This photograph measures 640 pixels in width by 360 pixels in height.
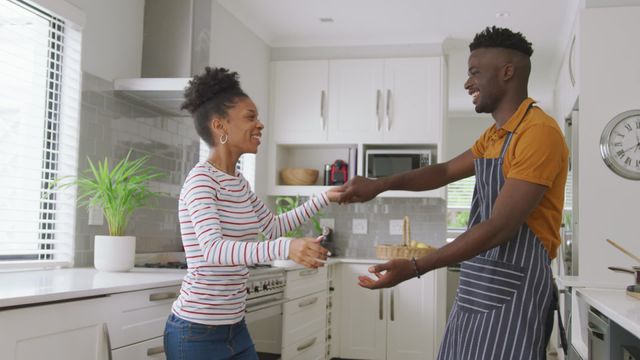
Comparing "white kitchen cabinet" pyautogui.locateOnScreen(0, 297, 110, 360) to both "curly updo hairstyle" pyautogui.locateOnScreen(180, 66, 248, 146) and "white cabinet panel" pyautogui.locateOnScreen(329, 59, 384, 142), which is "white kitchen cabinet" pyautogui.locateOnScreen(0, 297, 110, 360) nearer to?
"curly updo hairstyle" pyautogui.locateOnScreen(180, 66, 248, 146)

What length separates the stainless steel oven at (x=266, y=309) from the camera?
3.50 meters

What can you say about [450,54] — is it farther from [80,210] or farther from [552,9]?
[80,210]

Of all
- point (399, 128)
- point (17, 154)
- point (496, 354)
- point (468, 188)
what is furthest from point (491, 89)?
point (468, 188)

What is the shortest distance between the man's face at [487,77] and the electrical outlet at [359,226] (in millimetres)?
4057

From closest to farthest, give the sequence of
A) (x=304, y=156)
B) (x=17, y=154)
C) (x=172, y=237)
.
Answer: (x=17, y=154), (x=172, y=237), (x=304, y=156)

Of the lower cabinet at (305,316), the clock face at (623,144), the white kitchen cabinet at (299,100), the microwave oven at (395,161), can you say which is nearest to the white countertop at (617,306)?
the clock face at (623,144)

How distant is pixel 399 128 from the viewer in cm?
563

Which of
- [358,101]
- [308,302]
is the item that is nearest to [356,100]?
[358,101]

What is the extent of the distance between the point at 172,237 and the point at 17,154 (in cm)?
130

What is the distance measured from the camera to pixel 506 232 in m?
1.66

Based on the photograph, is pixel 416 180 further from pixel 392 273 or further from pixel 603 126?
pixel 603 126

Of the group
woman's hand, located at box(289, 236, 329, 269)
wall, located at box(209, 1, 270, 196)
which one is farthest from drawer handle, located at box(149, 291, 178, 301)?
wall, located at box(209, 1, 270, 196)

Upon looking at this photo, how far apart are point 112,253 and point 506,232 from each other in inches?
75.2

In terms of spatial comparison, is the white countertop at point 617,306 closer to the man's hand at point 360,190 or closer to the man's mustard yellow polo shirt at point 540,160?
the man's mustard yellow polo shirt at point 540,160
